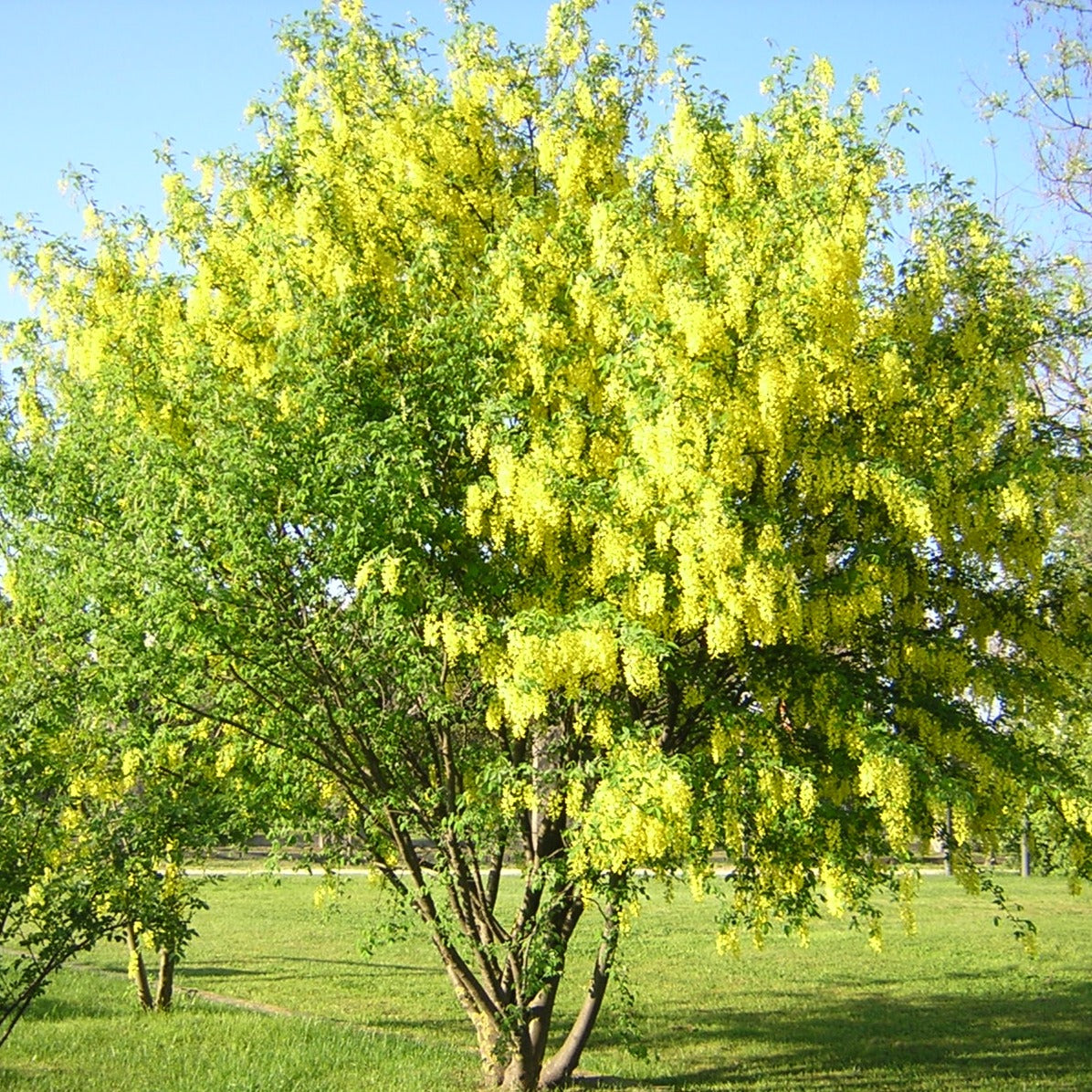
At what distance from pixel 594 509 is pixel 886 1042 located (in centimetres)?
749

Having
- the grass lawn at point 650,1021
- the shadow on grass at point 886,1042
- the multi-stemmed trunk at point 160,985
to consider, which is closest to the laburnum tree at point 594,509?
the grass lawn at point 650,1021

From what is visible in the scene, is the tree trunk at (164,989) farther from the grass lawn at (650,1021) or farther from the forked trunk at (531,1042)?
the forked trunk at (531,1042)

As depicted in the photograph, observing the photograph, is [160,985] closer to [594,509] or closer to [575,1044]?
[575,1044]

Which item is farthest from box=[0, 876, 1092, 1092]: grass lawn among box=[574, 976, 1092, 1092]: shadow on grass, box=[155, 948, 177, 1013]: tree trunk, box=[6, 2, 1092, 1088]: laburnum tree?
box=[6, 2, 1092, 1088]: laburnum tree

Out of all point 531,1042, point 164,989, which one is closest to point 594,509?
point 531,1042

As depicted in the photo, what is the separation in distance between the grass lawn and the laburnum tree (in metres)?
1.35

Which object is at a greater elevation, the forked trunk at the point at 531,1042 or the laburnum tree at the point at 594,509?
the laburnum tree at the point at 594,509

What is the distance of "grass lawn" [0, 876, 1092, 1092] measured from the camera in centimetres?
907

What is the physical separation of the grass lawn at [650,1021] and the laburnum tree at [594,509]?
53.1 inches

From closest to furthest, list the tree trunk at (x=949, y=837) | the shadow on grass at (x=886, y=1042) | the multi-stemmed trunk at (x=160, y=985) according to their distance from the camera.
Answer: the tree trunk at (x=949, y=837) → the shadow on grass at (x=886, y=1042) → the multi-stemmed trunk at (x=160, y=985)

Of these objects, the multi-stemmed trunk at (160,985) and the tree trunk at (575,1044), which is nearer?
the tree trunk at (575,1044)

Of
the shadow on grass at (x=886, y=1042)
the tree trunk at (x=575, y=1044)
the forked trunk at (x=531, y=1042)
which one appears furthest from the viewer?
the shadow on grass at (x=886, y=1042)

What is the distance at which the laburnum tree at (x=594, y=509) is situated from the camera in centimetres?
670

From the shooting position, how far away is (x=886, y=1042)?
36.7 ft
